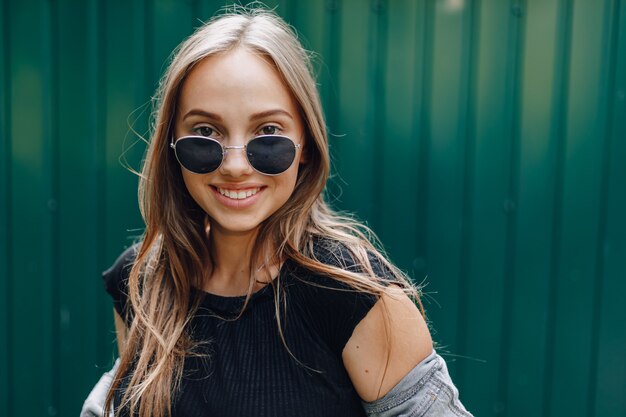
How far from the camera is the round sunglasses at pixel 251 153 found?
139cm

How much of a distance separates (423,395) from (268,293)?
46 cm

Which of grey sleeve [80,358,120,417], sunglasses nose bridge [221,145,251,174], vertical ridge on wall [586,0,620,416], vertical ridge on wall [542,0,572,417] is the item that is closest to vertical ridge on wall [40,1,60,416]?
grey sleeve [80,358,120,417]

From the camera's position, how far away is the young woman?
4.47ft

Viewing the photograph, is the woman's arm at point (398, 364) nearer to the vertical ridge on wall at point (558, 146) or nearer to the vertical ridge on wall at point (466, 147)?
the vertical ridge on wall at point (466, 147)

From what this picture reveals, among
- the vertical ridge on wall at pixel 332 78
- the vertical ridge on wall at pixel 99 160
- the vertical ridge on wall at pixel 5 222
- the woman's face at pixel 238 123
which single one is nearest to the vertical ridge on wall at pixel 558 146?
the vertical ridge on wall at pixel 332 78

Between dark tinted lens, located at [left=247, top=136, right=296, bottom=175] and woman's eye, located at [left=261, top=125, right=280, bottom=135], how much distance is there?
0.13ft

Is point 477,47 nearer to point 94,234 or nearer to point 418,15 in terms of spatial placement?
point 418,15

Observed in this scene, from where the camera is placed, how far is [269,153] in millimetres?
1396

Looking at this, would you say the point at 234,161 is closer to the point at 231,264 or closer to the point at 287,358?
the point at 231,264

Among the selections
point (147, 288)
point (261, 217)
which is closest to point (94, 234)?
point (147, 288)

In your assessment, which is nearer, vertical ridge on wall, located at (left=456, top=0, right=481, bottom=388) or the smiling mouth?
the smiling mouth

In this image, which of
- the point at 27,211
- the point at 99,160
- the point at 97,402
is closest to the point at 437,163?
the point at 99,160

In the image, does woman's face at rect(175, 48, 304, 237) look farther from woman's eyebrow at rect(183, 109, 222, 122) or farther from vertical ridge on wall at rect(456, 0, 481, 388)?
vertical ridge on wall at rect(456, 0, 481, 388)

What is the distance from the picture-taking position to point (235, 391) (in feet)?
4.50
